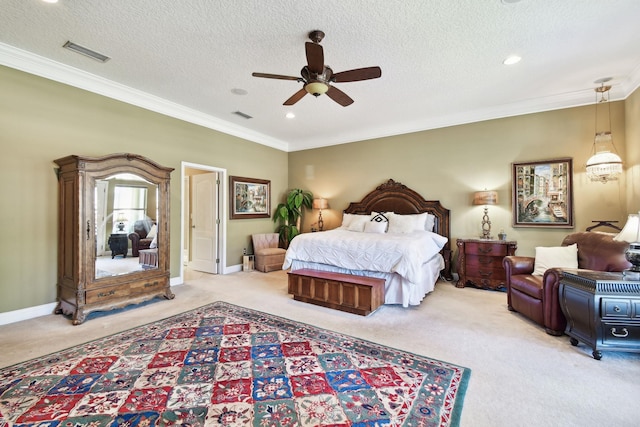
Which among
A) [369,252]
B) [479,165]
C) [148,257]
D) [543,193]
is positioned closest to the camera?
[369,252]

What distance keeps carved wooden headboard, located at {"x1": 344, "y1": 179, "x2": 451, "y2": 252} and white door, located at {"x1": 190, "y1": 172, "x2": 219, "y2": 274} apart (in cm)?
302

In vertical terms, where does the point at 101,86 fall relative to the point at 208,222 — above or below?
above

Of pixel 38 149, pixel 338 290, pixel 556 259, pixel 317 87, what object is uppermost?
pixel 317 87

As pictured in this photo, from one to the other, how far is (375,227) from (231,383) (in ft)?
12.4

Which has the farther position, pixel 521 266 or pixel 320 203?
pixel 320 203

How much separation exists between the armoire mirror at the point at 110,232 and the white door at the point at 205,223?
1.71 meters

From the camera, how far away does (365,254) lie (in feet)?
12.8

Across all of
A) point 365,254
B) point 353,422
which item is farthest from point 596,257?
point 353,422

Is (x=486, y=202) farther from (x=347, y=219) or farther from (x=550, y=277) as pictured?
(x=347, y=219)

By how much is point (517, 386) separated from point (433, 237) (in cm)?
301

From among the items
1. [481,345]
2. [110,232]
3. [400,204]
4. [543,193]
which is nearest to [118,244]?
[110,232]

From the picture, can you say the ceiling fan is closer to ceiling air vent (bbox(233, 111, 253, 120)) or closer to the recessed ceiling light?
the recessed ceiling light

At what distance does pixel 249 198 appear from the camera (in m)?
6.49

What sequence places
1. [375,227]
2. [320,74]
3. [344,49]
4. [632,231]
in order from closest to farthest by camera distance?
[632,231], [320,74], [344,49], [375,227]
